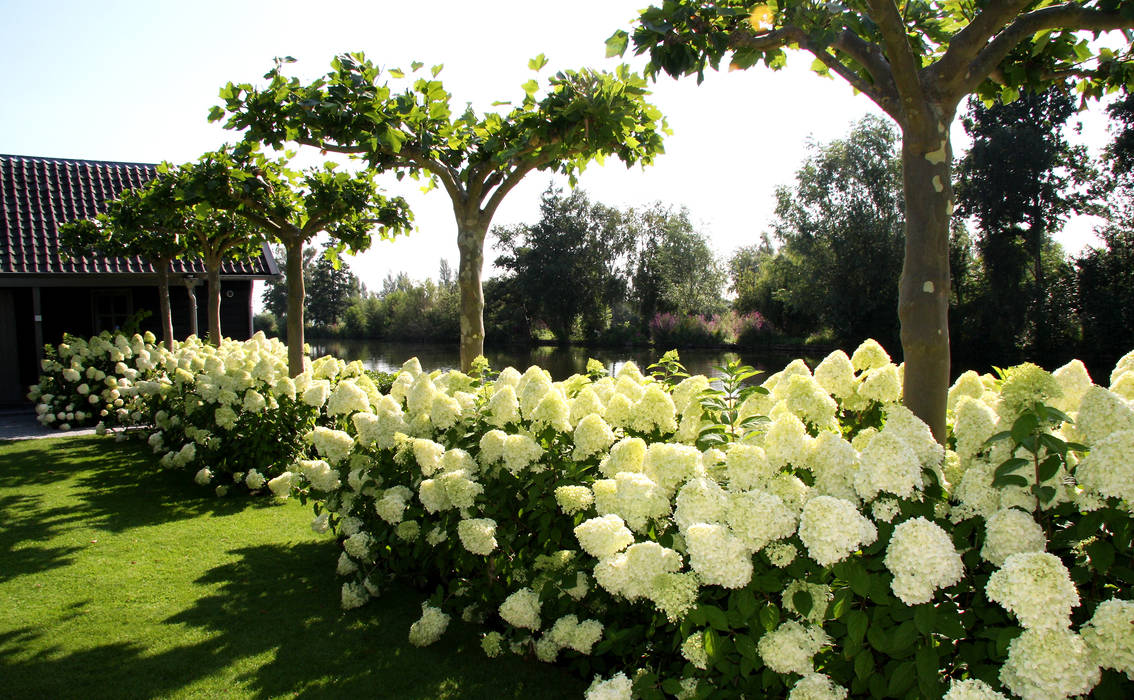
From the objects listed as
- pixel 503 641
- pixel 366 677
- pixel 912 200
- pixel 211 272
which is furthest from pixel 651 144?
pixel 211 272

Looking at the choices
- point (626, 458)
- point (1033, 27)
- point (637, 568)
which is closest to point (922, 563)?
point (637, 568)

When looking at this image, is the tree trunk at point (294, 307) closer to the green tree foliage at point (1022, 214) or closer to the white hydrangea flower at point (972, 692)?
the white hydrangea flower at point (972, 692)

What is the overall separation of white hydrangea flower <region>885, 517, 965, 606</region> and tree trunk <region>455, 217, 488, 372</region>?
4445mm

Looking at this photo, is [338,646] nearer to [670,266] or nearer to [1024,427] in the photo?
[1024,427]

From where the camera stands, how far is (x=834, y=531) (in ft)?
6.77

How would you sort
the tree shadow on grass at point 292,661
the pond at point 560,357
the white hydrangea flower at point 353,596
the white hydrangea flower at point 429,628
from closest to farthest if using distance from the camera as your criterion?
the tree shadow on grass at point 292,661, the white hydrangea flower at point 429,628, the white hydrangea flower at point 353,596, the pond at point 560,357

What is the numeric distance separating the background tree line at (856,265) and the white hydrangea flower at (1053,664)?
1744 cm

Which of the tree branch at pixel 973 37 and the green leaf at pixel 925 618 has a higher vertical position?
the tree branch at pixel 973 37

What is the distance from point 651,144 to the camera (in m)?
5.83

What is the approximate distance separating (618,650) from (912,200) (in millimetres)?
2285

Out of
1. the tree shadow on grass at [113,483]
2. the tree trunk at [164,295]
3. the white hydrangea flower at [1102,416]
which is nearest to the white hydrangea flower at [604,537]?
the white hydrangea flower at [1102,416]

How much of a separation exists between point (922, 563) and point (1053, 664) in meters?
0.37

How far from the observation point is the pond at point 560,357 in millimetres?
28469

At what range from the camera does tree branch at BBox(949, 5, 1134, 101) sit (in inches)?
104
